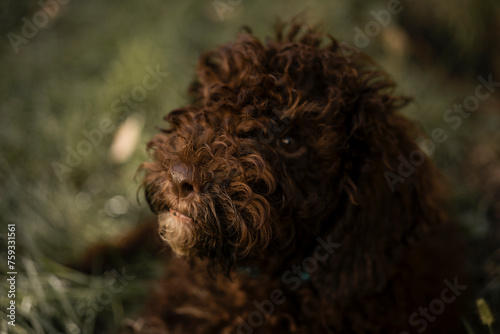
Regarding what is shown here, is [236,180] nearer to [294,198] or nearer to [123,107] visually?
[294,198]

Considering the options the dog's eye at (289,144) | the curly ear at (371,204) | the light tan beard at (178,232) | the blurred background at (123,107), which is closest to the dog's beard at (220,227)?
the light tan beard at (178,232)

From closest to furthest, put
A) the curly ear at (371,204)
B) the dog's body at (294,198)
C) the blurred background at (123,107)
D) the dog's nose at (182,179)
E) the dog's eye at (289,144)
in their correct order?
the dog's nose at (182,179) → the dog's body at (294,198) → the dog's eye at (289,144) → the curly ear at (371,204) → the blurred background at (123,107)

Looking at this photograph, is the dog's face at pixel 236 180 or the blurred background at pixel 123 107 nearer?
the dog's face at pixel 236 180

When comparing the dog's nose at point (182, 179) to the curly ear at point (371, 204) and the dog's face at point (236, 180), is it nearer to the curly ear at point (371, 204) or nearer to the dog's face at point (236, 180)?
the dog's face at point (236, 180)

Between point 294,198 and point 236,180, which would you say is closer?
point 236,180

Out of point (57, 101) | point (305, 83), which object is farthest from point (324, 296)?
point (57, 101)

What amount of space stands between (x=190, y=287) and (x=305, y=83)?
4.60ft

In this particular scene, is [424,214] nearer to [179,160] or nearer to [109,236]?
[179,160]

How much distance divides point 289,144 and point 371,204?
0.54 m

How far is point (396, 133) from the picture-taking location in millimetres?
2373

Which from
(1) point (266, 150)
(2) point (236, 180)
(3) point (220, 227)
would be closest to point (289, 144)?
(1) point (266, 150)

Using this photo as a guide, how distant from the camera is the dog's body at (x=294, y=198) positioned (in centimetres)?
189

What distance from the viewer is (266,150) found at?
1991 millimetres

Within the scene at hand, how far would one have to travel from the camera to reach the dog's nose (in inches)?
69.3
